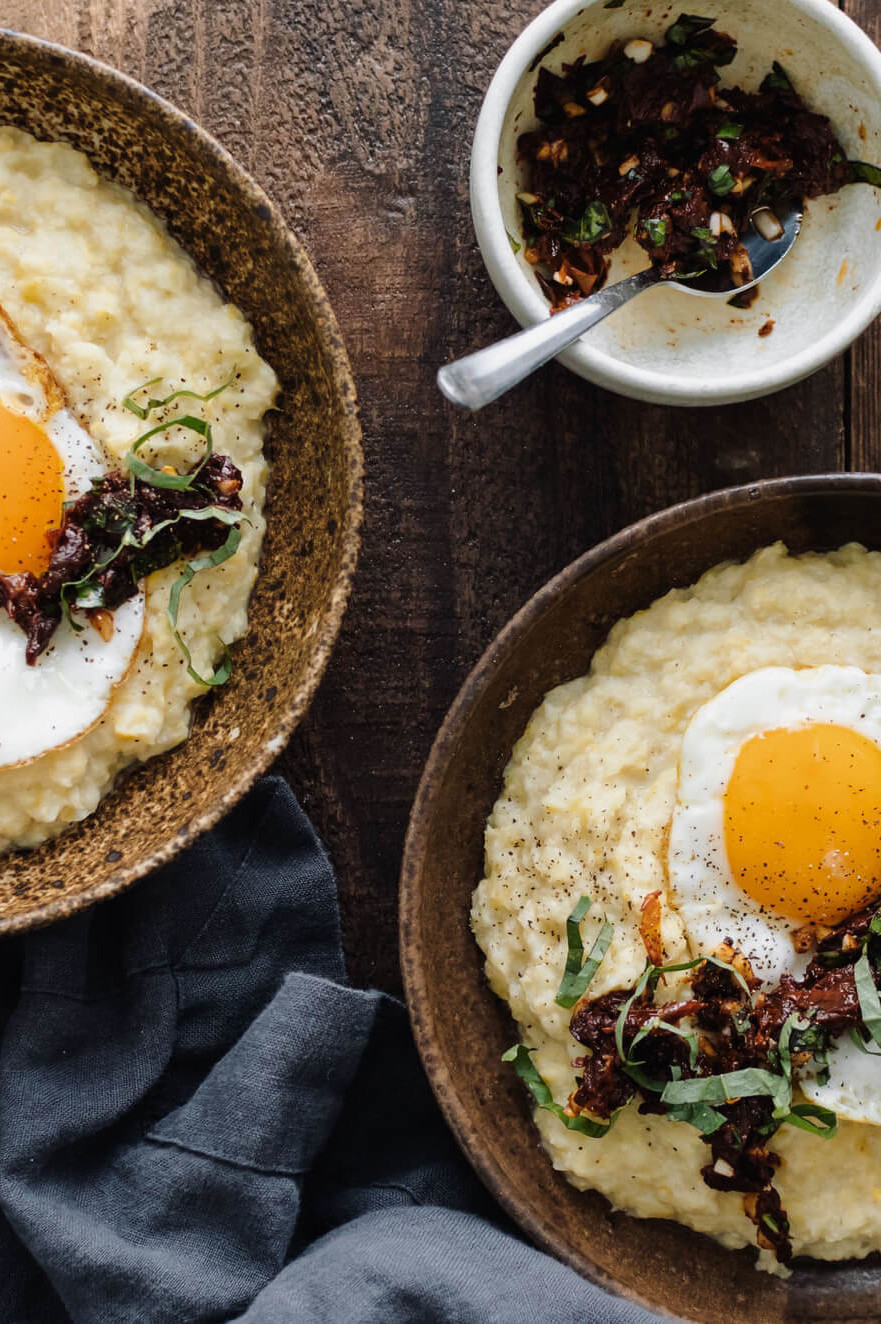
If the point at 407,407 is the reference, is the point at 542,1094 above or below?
below

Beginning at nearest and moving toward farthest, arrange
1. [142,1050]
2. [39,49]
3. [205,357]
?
[39,49] < [205,357] < [142,1050]

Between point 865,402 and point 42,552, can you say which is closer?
point 42,552

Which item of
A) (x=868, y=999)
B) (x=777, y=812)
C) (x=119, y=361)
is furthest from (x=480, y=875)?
(x=119, y=361)

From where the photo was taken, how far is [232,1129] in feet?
10.2

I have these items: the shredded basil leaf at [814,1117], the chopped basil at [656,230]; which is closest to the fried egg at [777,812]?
the shredded basil leaf at [814,1117]

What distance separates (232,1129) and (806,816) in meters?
1.61

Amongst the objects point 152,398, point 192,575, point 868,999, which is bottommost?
point 868,999

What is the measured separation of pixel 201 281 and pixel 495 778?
147 cm

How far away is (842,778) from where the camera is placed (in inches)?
116

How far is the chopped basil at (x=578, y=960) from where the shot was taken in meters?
2.93

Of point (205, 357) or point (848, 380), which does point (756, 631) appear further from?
point (205, 357)

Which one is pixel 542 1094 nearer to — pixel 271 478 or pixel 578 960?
pixel 578 960

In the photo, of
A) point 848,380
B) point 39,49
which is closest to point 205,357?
point 39,49

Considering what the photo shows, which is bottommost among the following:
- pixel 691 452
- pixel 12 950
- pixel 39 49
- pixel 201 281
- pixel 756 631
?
pixel 12 950
